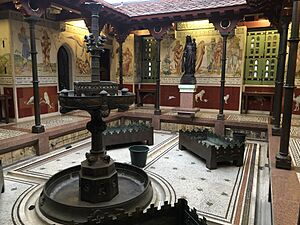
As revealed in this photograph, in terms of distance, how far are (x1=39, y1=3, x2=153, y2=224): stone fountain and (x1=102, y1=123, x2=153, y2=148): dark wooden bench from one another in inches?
91.9

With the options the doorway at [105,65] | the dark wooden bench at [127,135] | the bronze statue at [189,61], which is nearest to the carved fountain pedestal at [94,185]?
the dark wooden bench at [127,135]

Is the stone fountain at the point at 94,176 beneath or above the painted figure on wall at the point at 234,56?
beneath

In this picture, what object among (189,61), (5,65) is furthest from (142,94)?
(5,65)

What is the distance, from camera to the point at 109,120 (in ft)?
26.8

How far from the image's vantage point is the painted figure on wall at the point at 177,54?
34.3ft

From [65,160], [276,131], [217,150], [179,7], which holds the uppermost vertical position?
[179,7]

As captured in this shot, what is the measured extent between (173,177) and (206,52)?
23.0ft

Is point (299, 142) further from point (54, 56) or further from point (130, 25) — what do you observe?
point (54, 56)

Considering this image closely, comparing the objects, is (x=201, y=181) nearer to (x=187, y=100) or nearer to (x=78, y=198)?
(x=78, y=198)

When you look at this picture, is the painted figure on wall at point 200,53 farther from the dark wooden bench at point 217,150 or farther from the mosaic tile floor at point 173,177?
the dark wooden bench at point 217,150

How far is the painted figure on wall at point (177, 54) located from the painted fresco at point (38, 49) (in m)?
4.87

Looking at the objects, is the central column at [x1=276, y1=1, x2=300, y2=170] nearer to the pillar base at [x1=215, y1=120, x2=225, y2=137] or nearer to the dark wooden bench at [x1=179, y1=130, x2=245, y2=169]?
the dark wooden bench at [x1=179, y1=130, x2=245, y2=169]

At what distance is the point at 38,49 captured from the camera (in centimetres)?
789

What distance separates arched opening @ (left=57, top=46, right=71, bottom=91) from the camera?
917 centimetres
